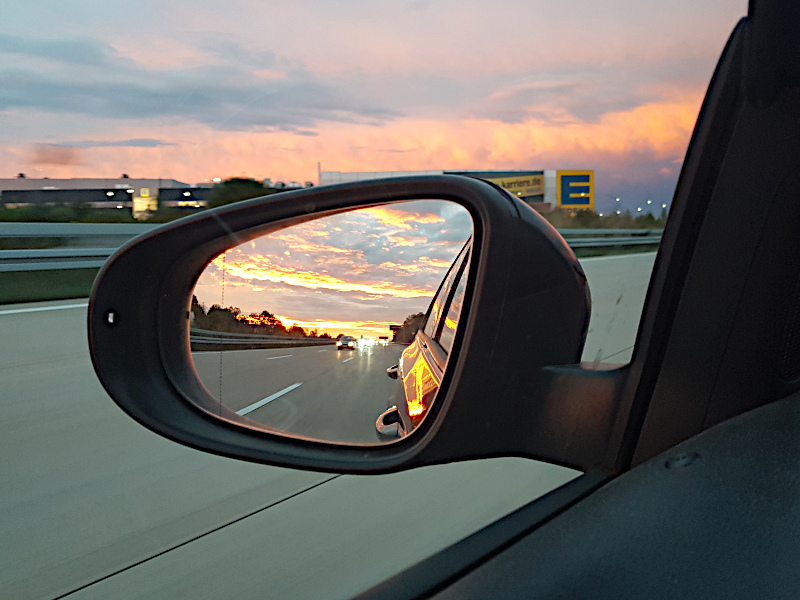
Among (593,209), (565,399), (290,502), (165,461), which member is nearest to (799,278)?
(565,399)

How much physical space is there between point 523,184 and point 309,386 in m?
0.74

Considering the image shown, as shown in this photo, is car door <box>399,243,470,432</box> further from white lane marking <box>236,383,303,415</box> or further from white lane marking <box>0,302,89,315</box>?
white lane marking <box>0,302,89,315</box>

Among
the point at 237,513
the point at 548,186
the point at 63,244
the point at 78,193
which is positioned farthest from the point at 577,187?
the point at 63,244

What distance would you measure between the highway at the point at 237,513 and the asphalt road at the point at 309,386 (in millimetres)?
14

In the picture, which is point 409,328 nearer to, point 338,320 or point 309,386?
point 338,320

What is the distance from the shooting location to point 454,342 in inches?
60.7

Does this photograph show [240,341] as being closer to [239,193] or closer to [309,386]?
[309,386]

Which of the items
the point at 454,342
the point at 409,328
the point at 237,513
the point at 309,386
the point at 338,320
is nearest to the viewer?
the point at 454,342

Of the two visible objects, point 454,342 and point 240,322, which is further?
point 240,322

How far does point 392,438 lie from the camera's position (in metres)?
1.77

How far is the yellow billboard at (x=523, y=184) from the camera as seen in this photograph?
169 centimetres

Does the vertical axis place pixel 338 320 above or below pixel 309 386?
above

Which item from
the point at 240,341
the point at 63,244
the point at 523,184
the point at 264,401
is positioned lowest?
the point at 264,401

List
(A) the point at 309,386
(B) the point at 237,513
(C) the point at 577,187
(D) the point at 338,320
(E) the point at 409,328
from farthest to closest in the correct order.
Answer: (B) the point at 237,513, (C) the point at 577,187, (A) the point at 309,386, (D) the point at 338,320, (E) the point at 409,328
